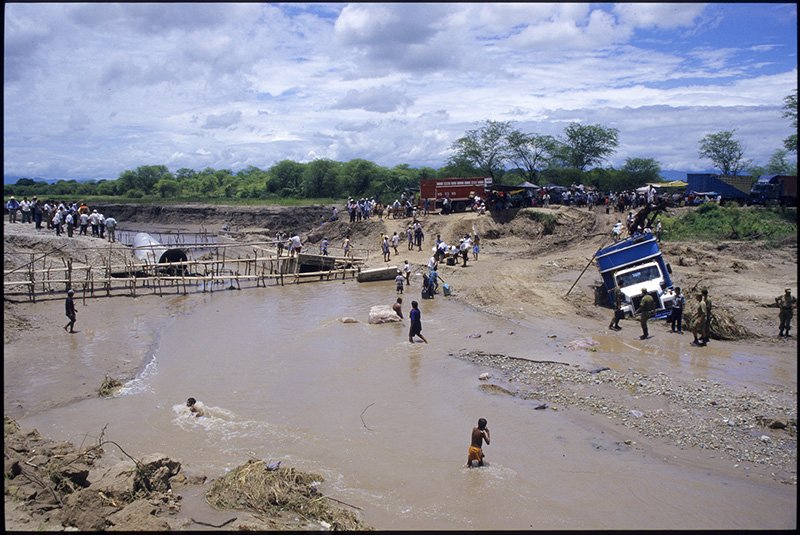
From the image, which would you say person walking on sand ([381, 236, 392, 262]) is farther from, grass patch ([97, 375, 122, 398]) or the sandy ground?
grass patch ([97, 375, 122, 398])

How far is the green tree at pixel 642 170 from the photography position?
53.5 meters

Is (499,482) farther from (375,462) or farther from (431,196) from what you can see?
(431,196)

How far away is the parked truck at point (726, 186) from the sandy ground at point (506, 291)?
26.0ft

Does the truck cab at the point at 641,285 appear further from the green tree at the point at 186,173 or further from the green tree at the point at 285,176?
the green tree at the point at 186,173

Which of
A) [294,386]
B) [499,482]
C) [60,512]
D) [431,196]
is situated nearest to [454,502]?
[499,482]

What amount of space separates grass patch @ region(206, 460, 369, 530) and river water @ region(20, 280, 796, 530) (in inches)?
16.1

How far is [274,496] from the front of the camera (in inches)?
326

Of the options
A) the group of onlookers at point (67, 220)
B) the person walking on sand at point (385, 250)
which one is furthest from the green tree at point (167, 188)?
the person walking on sand at point (385, 250)

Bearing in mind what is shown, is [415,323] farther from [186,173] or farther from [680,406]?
[186,173]

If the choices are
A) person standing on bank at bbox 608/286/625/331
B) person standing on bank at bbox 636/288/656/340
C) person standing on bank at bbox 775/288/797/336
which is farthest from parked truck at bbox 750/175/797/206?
A: person standing on bank at bbox 636/288/656/340

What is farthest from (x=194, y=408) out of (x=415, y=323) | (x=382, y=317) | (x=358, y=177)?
(x=358, y=177)

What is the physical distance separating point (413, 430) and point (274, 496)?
3.69 m

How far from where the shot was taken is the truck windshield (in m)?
18.7

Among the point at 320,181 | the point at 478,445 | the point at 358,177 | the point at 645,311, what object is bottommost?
the point at 478,445
